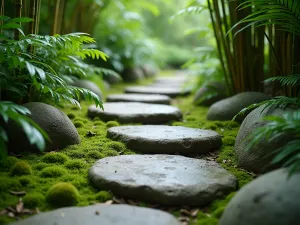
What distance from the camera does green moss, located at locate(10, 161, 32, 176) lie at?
1.94m

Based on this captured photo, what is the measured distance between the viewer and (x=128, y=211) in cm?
152

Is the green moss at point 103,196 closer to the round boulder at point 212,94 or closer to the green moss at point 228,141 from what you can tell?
the green moss at point 228,141

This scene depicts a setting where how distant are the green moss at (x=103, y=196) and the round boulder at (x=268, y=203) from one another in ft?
1.96

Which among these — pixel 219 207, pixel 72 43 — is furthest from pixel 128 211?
pixel 72 43

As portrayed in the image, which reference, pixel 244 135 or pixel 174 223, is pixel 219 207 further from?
pixel 244 135

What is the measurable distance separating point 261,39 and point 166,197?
216 centimetres

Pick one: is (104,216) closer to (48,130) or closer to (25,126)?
(25,126)

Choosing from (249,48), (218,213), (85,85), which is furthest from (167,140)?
(85,85)

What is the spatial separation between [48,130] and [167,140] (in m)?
0.85

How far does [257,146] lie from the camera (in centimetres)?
200

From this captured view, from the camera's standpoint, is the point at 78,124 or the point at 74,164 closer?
the point at 74,164

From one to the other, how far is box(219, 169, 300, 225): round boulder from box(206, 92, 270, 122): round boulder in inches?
69.6

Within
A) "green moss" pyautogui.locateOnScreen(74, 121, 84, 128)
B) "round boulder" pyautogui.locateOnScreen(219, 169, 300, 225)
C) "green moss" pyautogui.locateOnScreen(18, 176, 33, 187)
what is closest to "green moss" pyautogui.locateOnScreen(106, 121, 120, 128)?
"green moss" pyautogui.locateOnScreen(74, 121, 84, 128)

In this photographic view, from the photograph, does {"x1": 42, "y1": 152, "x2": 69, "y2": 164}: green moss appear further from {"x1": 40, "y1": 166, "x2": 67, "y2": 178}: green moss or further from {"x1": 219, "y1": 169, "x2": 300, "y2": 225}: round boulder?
{"x1": 219, "y1": 169, "x2": 300, "y2": 225}: round boulder
